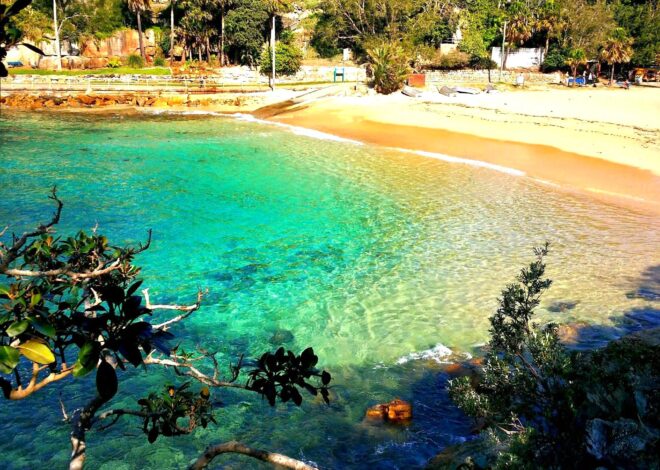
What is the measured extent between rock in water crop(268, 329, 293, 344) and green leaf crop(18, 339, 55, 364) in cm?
679

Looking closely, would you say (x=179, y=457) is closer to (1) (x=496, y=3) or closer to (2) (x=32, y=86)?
(2) (x=32, y=86)

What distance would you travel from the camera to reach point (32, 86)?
4606cm

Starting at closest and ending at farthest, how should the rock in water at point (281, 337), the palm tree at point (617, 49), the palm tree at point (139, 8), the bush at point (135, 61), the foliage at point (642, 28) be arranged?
1. the rock in water at point (281, 337)
2. the palm tree at point (139, 8)
3. the bush at point (135, 61)
4. the palm tree at point (617, 49)
5. the foliage at point (642, 28)

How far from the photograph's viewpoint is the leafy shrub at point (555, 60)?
5702cm

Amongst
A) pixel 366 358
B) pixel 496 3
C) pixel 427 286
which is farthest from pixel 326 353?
pixel 496 3

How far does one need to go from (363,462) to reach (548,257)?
853cm

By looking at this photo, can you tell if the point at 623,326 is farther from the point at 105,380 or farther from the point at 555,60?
the point at 555,60

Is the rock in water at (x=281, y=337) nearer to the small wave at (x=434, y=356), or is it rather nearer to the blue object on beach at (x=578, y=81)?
the small wave at (x=434, y=356)

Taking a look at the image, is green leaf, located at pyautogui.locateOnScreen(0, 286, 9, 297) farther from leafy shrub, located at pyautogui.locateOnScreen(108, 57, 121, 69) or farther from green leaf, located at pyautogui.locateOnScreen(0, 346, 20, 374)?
leafy shrub, located at pyautogui.locateOnScreen(108, 57, 121, 69)

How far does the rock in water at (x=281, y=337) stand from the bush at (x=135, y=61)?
51673 mm

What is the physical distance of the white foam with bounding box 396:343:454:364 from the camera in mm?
8523

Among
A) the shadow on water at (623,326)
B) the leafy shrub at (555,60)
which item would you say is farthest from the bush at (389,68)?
the shadow on water at (623,326)

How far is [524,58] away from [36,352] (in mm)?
→ 64730

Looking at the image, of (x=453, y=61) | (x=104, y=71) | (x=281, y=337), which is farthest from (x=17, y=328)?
(x=453, y=61)
